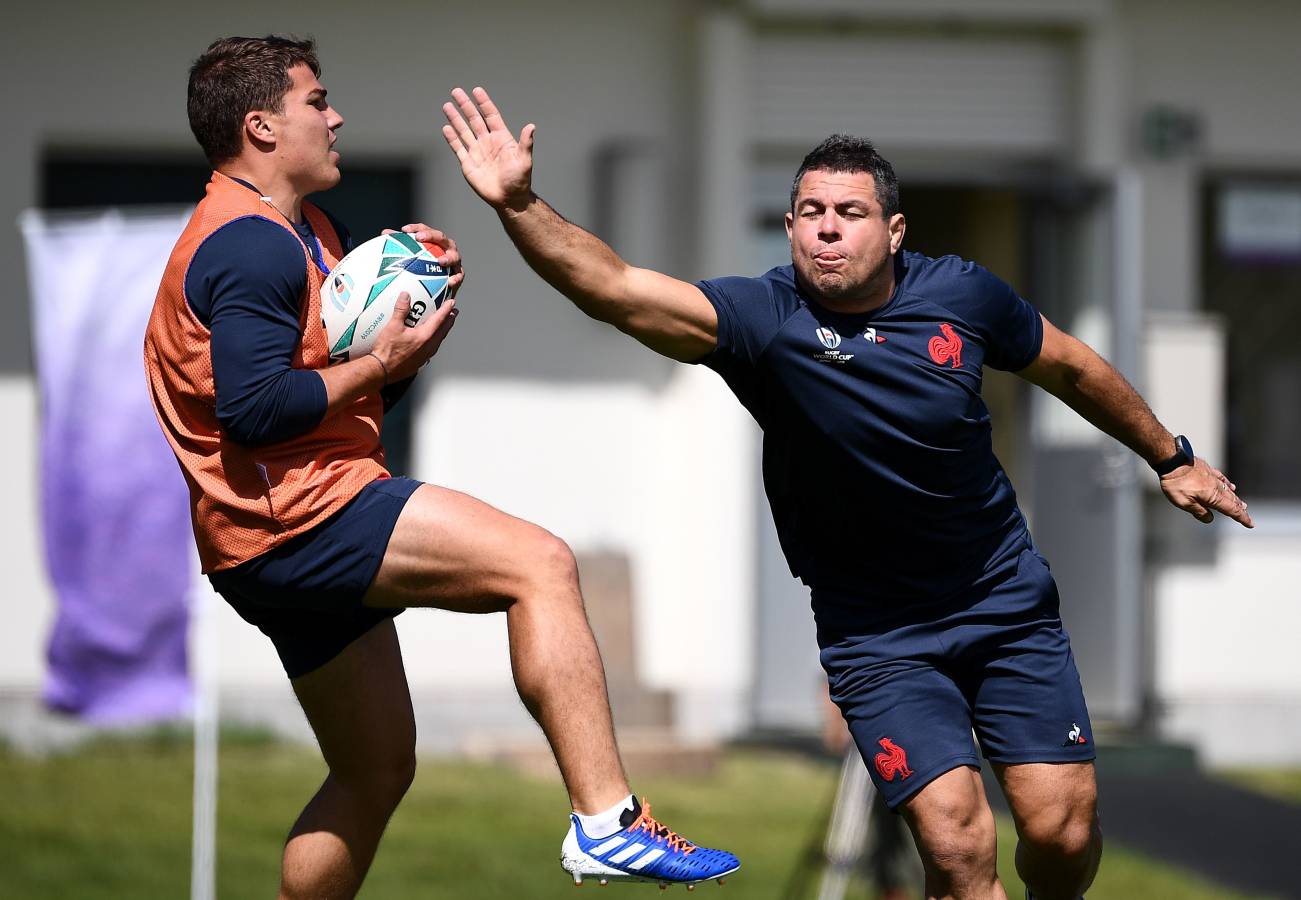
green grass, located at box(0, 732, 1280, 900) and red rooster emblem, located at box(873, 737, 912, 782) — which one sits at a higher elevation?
red rooster emblem, located at box(873, 737, 912, 782)

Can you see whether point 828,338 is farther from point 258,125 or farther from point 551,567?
point 258,125

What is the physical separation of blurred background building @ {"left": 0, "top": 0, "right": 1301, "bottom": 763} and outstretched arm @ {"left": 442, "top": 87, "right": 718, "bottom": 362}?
21.9 feet

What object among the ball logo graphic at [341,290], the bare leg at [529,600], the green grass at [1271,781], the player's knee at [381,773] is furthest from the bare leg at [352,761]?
the green grass at [1271,781]

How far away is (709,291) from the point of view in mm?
4969

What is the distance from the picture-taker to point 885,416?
200 inches

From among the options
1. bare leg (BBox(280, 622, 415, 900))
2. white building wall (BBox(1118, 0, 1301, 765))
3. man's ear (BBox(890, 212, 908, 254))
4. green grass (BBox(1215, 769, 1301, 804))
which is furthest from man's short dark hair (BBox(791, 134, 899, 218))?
white building wall (BBox(1118, 0, 1301, 765))

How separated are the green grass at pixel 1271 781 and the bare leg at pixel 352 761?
278 inches

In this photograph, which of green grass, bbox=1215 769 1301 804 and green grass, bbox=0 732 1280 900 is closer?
green grass, bbox=0 732 1280 900

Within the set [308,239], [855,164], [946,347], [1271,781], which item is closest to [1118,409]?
[946,347]

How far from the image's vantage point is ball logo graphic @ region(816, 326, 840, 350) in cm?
503

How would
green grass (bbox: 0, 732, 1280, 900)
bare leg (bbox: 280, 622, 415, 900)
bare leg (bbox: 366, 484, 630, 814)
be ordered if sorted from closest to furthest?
bare leg (bbox: 366, 484, 630, 814)
bare leg (bbox: 280, 622, 415, 900)
green grass (bbox: 0, 732, 1280, 900)

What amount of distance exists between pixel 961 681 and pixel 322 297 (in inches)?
78.7

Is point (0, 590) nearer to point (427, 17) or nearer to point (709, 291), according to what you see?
point (427, 17)

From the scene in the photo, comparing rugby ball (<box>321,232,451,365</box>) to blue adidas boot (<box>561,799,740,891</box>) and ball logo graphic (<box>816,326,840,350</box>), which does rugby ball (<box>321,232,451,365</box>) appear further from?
blue adidas boot (<box>561,799,740,891</box>)
